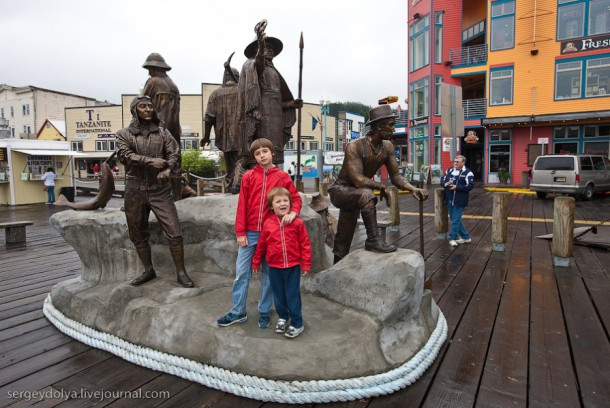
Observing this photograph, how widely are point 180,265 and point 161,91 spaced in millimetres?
2401

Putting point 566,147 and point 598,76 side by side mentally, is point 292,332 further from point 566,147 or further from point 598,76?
point 566,147

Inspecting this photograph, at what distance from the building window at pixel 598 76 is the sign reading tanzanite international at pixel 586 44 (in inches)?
22.0

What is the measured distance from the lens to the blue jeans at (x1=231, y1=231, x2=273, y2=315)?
3201mm

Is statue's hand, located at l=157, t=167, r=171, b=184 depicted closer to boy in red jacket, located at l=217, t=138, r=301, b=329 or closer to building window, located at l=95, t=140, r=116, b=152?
boy in red jacket, located at l=217, t=138, r=301, b=329

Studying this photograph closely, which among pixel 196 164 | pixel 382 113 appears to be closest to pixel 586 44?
pixel 196 164

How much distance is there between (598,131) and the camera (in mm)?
19766

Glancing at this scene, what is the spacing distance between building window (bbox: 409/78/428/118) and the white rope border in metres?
23.0

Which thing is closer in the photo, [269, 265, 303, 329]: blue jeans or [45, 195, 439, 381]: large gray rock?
[45, 195, 439, 381]: large gray rock

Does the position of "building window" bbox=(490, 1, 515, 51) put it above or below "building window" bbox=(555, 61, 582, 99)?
above

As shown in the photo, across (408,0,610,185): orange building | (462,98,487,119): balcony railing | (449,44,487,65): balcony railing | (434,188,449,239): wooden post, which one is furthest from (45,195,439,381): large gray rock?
(449,44,487,65): balcony railing

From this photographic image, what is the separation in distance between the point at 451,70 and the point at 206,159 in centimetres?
1432

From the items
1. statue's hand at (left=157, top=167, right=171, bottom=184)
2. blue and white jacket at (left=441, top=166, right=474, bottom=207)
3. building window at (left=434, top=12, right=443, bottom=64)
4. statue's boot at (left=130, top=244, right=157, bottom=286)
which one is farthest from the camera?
building window at (left=434, top=12, right=443, bottom=64)

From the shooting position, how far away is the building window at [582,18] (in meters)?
18.7

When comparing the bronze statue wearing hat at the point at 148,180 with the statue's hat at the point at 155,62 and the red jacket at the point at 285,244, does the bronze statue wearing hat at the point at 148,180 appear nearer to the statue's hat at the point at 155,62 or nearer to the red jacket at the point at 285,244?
the red jacket at the point at 285,244
